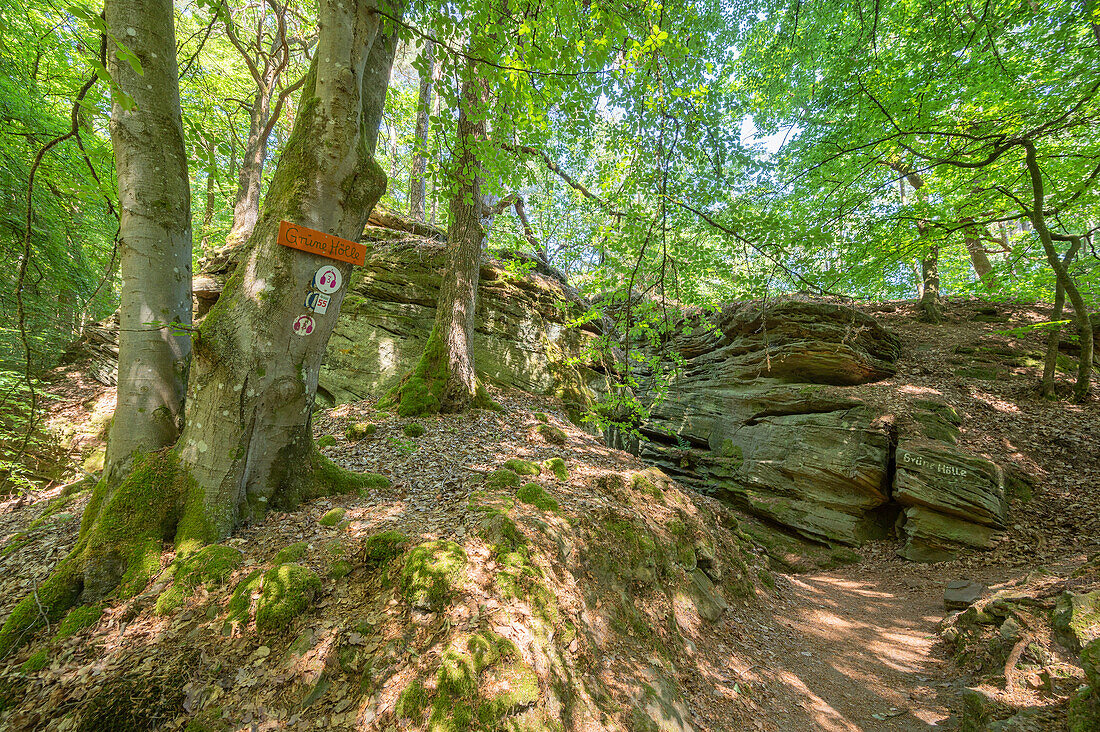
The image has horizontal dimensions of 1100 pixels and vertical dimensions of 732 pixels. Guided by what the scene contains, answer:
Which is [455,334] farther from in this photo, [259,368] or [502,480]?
[259,368]

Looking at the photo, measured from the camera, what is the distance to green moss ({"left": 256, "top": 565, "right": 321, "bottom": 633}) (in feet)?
8.57

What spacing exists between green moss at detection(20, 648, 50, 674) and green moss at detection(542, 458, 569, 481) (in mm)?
4110

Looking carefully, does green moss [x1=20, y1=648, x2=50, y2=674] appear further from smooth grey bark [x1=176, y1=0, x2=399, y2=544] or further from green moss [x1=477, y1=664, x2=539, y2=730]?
green moss [x1=477, y1=664, x2=539, y2=730]

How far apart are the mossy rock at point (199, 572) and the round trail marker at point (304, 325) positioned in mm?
1726

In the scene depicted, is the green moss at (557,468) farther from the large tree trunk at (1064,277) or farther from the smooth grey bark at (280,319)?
the large tree trunk at (1064,277)

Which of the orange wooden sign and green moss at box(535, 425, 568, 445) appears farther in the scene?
green moss at box(535, 425, 568, 445)

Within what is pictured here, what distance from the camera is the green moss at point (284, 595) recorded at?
2613 millimetres

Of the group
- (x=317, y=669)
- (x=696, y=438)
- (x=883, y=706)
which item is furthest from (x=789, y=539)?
(x=317, y=669)

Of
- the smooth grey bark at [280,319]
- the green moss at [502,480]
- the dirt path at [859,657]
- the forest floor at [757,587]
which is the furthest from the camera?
the green moss at [502,480]

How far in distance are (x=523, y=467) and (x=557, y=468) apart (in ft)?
1.64

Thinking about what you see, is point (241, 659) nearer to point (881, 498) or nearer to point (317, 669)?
point (317, 669)

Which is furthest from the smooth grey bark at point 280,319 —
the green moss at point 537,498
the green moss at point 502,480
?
the green moss at point 537,498

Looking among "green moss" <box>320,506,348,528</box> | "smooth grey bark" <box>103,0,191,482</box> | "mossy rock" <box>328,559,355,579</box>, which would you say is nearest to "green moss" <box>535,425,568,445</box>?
"green moss" <box>320,506,348,528</box>

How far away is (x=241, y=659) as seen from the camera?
2443 mm
